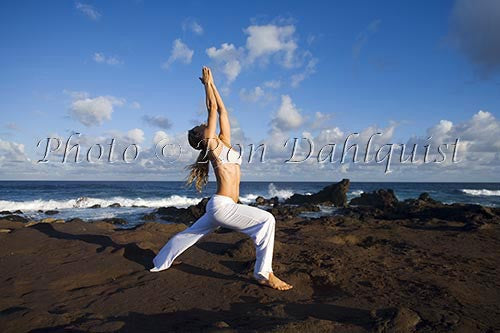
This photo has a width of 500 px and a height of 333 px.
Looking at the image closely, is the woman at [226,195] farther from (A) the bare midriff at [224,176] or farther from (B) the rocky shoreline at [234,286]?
(B) the rocky shoreline at [234,286]

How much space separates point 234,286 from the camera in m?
4.52

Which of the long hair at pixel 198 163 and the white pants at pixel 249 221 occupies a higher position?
the long hair at pixel 198 163

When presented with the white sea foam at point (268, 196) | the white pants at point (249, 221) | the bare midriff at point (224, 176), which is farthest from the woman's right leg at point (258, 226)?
the white sea foam at point (268, 196)

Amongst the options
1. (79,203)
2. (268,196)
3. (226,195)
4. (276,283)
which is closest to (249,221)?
(226,195)

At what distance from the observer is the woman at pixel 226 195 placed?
432 cm

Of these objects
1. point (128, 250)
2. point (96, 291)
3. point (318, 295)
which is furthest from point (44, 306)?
point (318, 295)

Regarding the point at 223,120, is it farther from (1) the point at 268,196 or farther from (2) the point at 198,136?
(1) the point at 268,196

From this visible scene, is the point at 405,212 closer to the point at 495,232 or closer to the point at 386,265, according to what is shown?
the point at 495,232

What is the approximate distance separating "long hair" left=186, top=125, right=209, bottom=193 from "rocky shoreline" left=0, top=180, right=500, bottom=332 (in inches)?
53.6

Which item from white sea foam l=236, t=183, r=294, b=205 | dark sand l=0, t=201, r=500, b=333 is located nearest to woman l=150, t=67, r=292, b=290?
dark sand l=0, t=201, r=500, b=333

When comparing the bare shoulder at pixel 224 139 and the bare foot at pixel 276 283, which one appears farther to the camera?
the bare shoulder at pixel 224 139

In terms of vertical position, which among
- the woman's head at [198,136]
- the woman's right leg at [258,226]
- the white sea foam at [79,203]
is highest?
the woman's head at [198,136]

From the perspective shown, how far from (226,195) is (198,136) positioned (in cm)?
82

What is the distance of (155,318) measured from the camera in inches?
143
